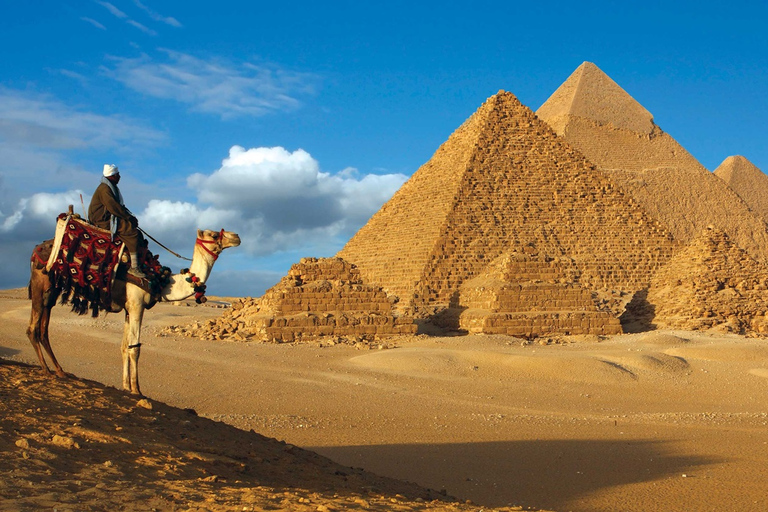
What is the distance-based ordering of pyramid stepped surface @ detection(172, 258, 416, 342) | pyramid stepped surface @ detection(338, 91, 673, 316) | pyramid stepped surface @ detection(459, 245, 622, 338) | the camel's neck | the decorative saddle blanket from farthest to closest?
pyramid stepped surface @ detection(338, 91, 673, 316) → pyramid stepped surface @ detection(459, 245, 622, 338) → pyramid stepped surface @ detection(172, 258, 416, 342) → the camel's neck → the decorative saddle blanket

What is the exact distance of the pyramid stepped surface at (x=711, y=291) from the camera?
92.6ft

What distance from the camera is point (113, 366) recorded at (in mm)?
14875

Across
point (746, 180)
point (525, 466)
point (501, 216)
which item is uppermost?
point (746, 180)

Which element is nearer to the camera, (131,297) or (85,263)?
(85,263)

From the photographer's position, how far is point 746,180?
8756 centimetres

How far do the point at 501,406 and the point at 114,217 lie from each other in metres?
6.90

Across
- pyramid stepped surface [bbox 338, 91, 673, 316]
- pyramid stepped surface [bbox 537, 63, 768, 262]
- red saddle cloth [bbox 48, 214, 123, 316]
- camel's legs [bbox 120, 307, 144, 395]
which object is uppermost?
pyramid stepped surface [bbox 537, 63, 768, 262]

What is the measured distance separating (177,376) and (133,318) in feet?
23.1

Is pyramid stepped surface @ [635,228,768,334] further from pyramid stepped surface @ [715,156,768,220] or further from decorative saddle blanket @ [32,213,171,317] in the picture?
pyramid stepped surface @ [715,156,768,220]

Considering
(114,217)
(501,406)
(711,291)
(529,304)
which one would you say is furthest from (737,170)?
(114,217)

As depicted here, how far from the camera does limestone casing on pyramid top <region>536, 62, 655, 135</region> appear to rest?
245 ft

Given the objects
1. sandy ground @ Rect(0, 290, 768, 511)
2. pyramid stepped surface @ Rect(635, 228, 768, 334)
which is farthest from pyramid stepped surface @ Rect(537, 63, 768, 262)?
sandy ground @ Rect(0, 290, 768, 511)

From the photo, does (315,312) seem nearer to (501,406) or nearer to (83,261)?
(501,406)

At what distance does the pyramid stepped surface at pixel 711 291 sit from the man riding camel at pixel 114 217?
2340 centimetres
